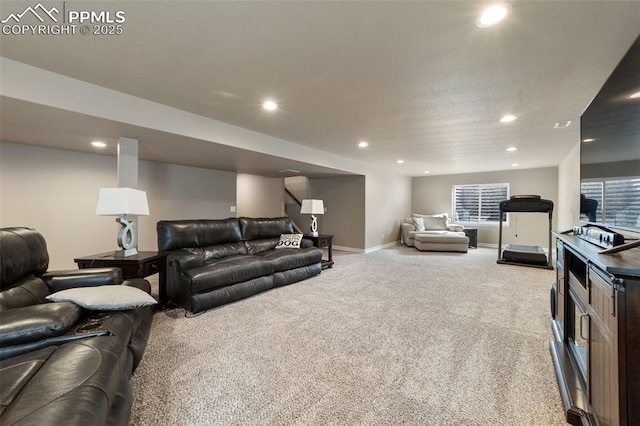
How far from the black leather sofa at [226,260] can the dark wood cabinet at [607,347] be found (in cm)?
294

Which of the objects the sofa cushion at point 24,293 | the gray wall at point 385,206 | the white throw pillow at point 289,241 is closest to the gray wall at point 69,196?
the white throw pillow at point 289,241

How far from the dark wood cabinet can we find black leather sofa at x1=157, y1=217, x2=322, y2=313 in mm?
2944

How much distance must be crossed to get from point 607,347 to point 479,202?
7.82 metres

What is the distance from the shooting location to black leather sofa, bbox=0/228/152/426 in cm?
89

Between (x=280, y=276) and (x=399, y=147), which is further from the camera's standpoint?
(x=399, y=147)

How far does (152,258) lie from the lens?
9.48 ft

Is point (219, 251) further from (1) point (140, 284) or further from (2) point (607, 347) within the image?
(2) point (607, 347)

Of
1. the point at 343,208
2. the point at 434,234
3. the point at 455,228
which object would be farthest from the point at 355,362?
the point at 455,228

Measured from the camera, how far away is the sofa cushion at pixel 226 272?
2.87 meters

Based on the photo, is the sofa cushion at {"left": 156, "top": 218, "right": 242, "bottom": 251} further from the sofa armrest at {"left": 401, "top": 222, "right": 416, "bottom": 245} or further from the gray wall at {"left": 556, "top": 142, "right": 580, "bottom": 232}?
the gray wall at {"left": 556, "top": 142, "right": 580, "bottom": 232}

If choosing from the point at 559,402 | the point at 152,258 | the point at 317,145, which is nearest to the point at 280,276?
the point at 152,258

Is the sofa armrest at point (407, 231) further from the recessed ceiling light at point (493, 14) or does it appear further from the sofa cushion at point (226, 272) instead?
the recessed ceiling light at point (493, 14)

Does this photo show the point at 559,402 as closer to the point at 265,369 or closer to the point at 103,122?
the point at 265,369

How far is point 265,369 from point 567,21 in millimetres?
2946
